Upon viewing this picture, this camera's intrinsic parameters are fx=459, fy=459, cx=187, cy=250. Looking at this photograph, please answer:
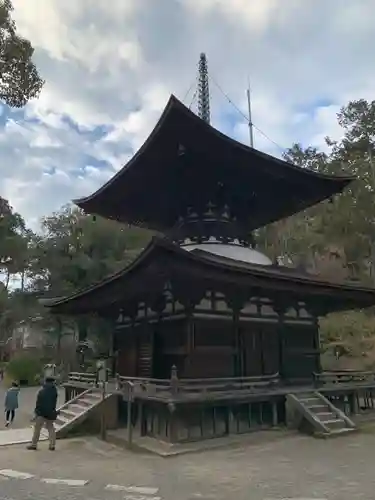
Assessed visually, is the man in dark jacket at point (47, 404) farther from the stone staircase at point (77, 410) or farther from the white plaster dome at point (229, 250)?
the white plaster dome at point (229, 250)

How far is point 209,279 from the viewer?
36.4 feet

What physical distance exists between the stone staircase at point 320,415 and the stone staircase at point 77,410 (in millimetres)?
5552

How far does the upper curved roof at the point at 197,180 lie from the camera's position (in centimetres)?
1214

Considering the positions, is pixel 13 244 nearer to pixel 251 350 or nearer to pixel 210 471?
pixel 251 350

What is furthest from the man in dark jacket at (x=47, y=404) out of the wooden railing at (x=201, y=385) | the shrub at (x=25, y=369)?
the shrub at (x=25, y=369)

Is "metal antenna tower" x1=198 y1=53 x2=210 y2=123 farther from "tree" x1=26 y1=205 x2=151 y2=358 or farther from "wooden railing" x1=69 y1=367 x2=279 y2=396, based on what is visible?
"wooden railing" x1=69 y1=367 x2=279 y2=396

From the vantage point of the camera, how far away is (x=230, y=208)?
14711 mm

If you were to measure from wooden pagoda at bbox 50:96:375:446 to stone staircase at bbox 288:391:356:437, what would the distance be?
28.7 inches

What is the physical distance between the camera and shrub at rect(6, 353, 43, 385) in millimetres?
32875

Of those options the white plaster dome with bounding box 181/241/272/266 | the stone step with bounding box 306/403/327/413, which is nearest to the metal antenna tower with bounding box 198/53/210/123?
the white plaster dome with bounding box 181/241/272/266

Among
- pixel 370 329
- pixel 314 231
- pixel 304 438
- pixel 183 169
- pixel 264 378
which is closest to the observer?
pixel 304 438

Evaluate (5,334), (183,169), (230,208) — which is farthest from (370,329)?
(5,334)

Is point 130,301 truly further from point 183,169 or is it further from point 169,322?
point 183,169

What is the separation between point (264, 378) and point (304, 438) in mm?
1910
